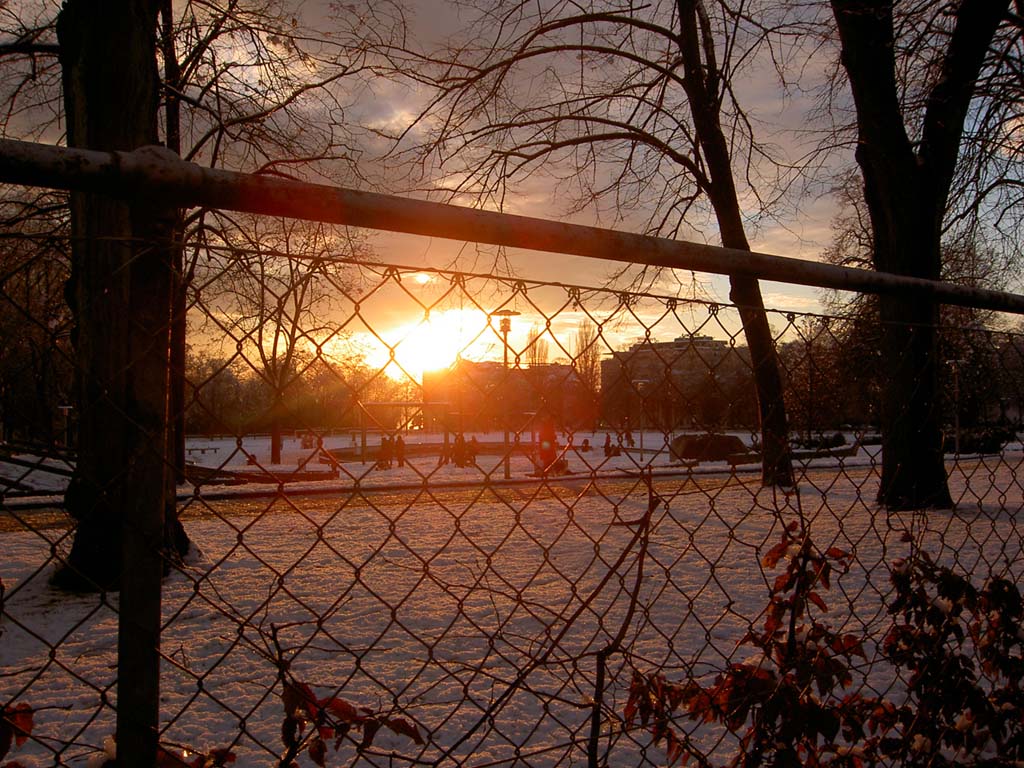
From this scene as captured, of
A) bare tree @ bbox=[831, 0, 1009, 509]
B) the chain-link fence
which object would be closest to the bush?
the chain-link fence

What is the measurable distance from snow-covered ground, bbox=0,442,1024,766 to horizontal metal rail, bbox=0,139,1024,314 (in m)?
0.53

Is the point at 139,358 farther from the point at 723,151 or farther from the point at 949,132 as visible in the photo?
the point at 723,151

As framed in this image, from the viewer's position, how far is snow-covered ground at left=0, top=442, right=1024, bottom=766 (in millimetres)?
1889

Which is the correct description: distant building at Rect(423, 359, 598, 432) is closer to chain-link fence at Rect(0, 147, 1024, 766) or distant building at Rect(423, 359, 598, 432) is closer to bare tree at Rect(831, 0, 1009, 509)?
chain-link fence at Rect(0, 147, 1024, 766)

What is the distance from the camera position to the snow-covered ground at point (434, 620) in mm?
1889

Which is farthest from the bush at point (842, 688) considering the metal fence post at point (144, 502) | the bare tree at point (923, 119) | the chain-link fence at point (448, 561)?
the bare tree at point (923, 119)

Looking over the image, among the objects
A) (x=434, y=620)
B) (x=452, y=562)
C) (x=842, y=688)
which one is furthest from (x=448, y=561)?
(x=842, y=688)

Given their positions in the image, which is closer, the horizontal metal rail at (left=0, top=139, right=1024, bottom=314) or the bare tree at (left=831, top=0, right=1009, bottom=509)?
the horizontal metal rail at (left=0, top=139, right=1024, bottom=314)

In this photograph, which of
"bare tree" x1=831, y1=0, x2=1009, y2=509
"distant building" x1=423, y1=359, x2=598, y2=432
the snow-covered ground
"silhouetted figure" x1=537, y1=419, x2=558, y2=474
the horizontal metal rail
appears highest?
"bare tree" x1=831, y1=0, x2=1009, y2=509

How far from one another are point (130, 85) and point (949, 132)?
890 centimetres

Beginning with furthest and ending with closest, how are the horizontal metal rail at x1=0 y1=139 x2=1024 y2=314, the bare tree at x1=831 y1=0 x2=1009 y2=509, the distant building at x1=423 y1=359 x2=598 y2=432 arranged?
the bare tree at x1=831 y1=0 x2=1009 y2=509 → the distant building at x1=423 y1=359 x2=598 y2=432 → the horizontal metal rail at x1=0 y1=139 x2=1024 y2=314

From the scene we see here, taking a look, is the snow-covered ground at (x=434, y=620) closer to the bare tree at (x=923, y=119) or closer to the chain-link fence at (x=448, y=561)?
the chain-link fence at (x=448, y=561)

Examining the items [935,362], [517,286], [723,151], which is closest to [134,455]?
[517,286]

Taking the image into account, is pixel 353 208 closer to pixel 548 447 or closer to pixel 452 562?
pixel 452 562
